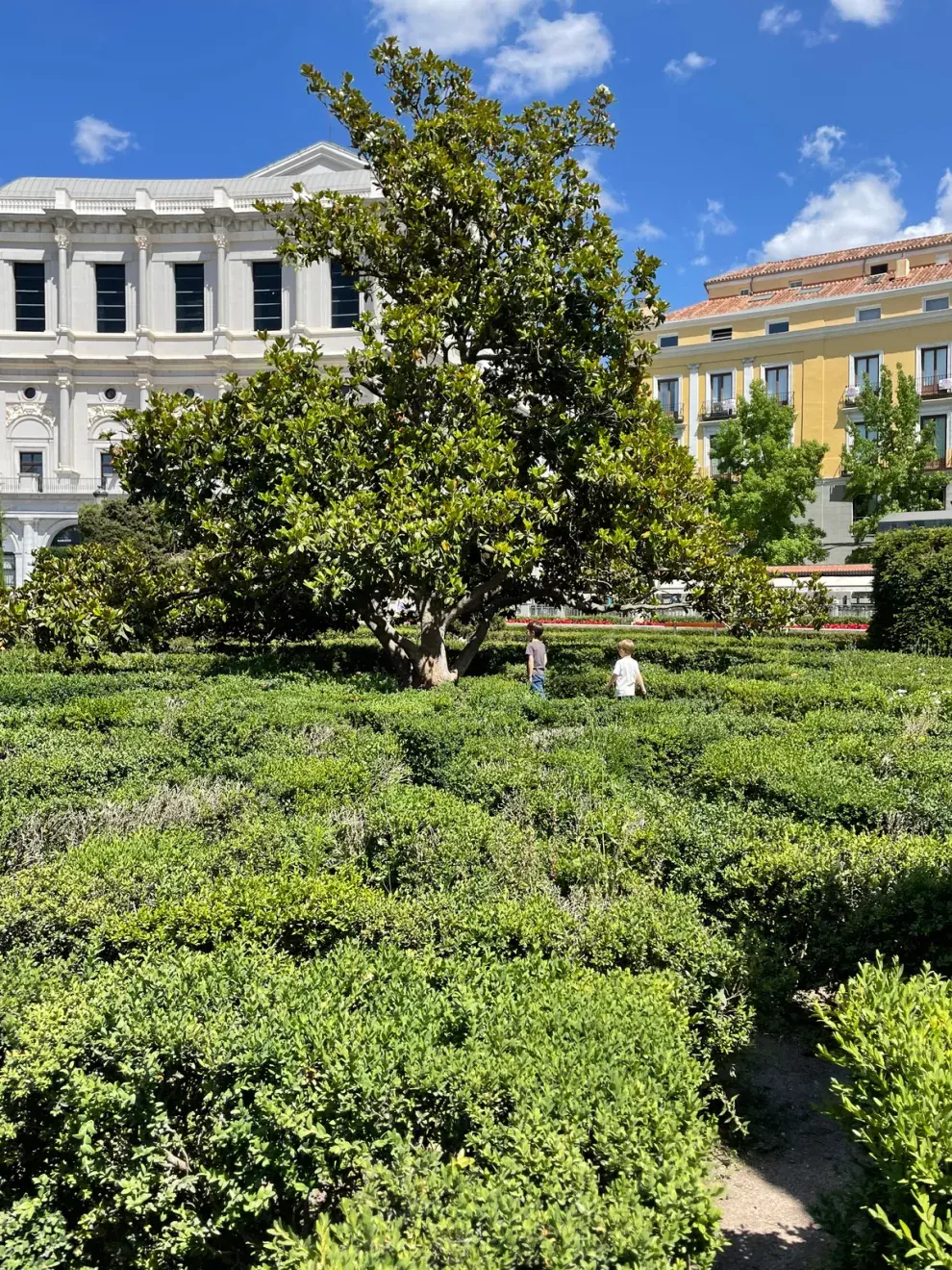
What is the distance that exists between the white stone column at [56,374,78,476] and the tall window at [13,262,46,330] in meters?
3.49

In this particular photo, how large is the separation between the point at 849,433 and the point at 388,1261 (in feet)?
133

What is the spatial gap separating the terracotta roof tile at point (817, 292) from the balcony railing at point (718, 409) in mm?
4086

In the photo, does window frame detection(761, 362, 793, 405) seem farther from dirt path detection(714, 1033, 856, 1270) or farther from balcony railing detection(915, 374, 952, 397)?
dirt path detection(714, 1033, 856, 1270)

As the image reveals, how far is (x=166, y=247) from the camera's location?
143ft

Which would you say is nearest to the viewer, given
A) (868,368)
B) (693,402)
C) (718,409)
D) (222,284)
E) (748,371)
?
(868,368)

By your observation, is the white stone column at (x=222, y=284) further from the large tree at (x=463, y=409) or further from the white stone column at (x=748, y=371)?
the large tree at (x=463, y=409)

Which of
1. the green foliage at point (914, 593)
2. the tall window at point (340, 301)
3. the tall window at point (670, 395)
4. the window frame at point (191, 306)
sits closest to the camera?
the green foliage at point (914, 593)

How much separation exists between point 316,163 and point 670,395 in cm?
2157

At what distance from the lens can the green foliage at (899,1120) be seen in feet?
6.63

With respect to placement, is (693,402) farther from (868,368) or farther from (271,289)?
(271,289)

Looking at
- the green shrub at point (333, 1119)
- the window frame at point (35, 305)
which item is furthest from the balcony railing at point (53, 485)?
the green shrub at point (333, 1119)

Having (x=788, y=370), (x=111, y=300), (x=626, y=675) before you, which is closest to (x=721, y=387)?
(x=788, y=370)

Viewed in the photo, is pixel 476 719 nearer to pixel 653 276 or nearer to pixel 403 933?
pixel 403 933

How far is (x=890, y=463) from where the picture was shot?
111 feet
